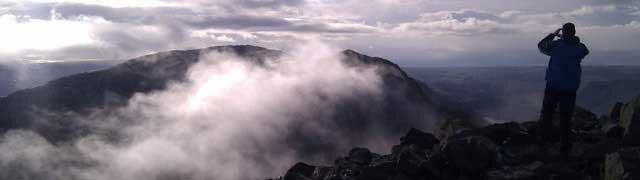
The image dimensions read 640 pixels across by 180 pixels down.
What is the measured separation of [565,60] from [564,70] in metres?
0.39

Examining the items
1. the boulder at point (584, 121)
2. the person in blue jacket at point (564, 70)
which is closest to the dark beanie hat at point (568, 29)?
the person in blue jacket at point (564, 70)

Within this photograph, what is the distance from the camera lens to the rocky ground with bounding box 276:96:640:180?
63.7 feet

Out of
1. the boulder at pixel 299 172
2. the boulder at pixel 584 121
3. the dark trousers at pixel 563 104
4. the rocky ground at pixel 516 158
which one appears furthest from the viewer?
the boulder at pixel 584 121

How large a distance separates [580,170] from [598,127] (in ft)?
32.9

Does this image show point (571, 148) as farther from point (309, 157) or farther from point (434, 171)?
point (309, 157)

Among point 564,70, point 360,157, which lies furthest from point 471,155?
point 360,157

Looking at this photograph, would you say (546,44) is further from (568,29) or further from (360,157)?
(360,157)

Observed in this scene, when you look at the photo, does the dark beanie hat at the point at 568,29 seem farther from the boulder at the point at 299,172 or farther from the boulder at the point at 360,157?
the boulder at the point at 299,172

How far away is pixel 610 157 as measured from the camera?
59.0ft

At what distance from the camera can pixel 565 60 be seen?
21578 mm

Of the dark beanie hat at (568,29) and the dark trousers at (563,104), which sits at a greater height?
the dark beanie hat at (568,29)

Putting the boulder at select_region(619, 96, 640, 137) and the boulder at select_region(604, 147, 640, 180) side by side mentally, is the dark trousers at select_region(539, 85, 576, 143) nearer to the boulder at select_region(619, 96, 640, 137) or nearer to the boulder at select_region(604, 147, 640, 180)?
the boulder at select_region(619, 96, 640, 137)

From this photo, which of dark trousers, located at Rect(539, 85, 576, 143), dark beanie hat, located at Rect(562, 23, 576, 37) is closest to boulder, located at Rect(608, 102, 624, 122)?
dark trousers, located at Rect(539, 85, 576, 143)

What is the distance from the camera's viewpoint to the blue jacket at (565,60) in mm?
21438
